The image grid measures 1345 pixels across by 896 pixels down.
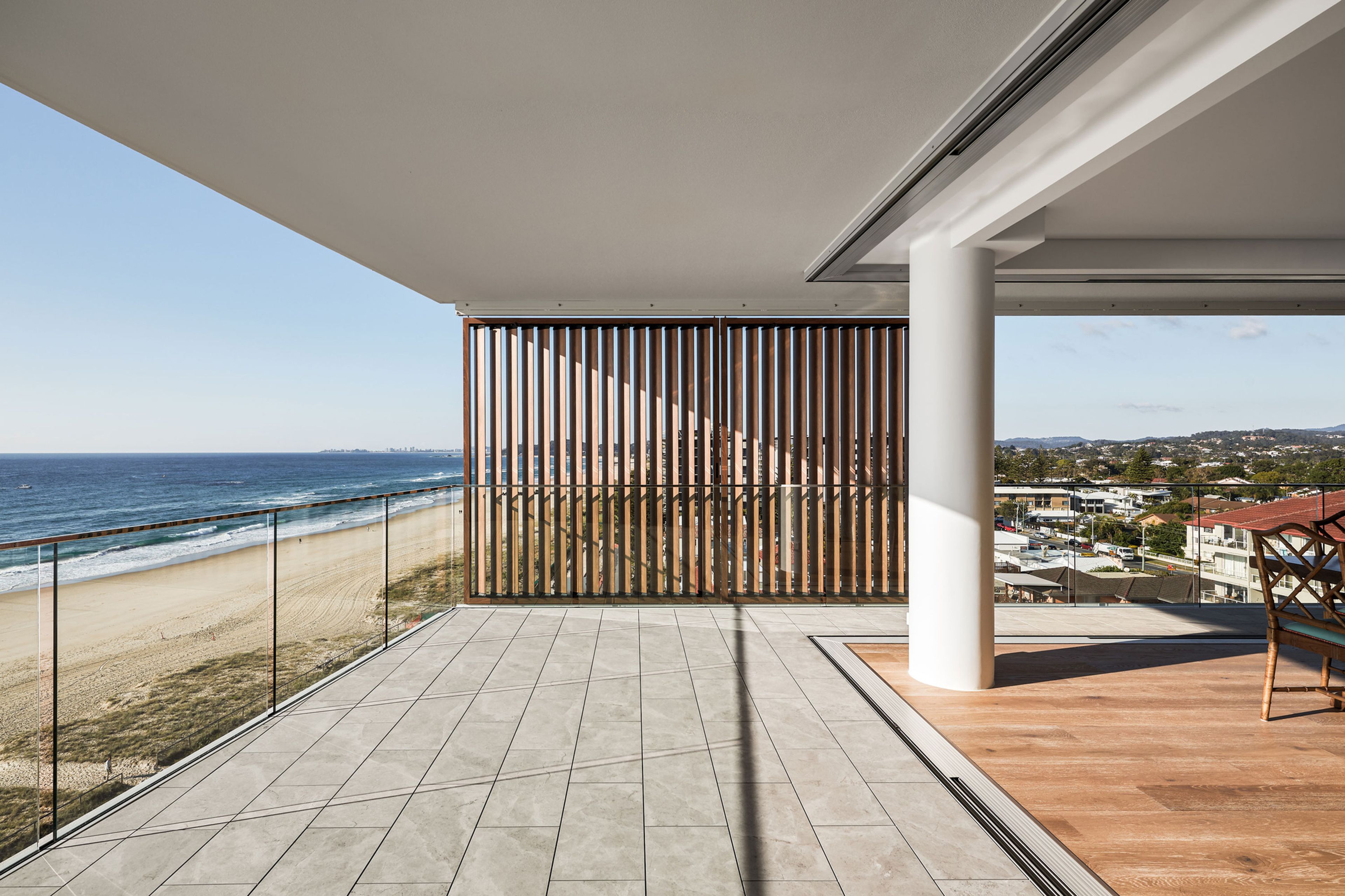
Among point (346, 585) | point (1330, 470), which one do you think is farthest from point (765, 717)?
point (1330, 470)

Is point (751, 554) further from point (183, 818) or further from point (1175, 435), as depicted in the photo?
point (1175, 435)

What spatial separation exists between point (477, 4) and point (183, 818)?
2705 millimetres

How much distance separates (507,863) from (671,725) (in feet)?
3.47

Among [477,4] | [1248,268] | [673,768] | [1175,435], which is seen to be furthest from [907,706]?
[1175,435]

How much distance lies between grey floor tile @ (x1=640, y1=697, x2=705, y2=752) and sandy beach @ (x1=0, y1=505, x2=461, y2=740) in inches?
77.3

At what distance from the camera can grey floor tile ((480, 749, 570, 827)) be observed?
2.04 meters

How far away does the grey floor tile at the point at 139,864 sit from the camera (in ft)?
5.53

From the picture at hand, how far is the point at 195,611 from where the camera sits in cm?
1181

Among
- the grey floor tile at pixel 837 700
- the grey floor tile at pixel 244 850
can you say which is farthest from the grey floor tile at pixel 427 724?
the grey floor tile at pixel 837 700

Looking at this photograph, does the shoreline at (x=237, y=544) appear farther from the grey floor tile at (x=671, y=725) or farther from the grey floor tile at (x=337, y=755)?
the grey floor tile at (x=671, y=725)

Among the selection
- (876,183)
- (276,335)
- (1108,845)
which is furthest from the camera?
(276,335)

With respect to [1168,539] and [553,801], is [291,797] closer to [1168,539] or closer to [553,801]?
[553,801]

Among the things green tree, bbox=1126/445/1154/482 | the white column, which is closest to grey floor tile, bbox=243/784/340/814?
the white column

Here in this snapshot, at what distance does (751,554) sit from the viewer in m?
5.29
